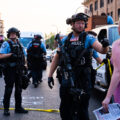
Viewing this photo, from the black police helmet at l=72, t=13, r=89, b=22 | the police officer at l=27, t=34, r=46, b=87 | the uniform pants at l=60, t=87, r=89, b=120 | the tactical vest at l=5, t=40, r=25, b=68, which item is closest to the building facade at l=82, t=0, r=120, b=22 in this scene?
the police officer at l=27, t=34, r=46, b=87

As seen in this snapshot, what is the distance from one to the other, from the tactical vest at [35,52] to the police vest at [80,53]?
19.8ft

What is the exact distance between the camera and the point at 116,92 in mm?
2246

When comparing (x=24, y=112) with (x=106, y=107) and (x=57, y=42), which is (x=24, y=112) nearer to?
(x=57, y=42)

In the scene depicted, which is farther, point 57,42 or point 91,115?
point 91,115

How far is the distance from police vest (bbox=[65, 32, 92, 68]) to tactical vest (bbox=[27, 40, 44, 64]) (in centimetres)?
603

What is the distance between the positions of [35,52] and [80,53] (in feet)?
20.4

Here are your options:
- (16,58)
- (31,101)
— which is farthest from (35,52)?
(16,58)

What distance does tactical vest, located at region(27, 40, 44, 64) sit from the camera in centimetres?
952

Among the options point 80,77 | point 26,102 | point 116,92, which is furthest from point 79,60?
point 26,102

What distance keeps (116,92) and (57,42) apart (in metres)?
1.77

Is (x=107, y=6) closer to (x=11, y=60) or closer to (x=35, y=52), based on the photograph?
(x=35, y=52)

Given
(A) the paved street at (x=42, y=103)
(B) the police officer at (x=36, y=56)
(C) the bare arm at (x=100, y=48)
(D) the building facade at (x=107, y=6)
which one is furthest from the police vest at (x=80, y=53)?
(D) the building facade at (x=107, y=6)

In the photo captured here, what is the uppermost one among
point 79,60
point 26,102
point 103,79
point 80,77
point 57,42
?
point 57,42

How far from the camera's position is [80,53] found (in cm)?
351
